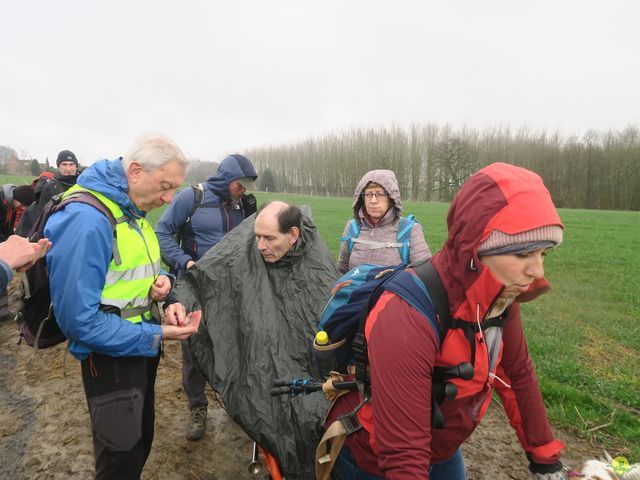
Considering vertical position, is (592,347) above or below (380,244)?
below

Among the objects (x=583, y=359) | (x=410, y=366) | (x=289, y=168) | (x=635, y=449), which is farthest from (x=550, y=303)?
(x=289, y=168)

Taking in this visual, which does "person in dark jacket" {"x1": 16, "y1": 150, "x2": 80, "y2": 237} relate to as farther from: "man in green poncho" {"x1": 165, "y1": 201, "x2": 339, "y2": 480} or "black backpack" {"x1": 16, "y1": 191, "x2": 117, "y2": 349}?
"man in green poncho" {"x1": 165, "y1": 201, "x2": 339, "y2": 480}

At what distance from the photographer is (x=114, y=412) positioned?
214cm

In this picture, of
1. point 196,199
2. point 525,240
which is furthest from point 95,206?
point 196,199

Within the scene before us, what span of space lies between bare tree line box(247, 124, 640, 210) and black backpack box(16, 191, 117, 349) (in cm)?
5722

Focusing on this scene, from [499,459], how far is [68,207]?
3594 mm

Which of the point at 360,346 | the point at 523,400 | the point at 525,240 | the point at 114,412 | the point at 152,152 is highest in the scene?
the point at 152,152

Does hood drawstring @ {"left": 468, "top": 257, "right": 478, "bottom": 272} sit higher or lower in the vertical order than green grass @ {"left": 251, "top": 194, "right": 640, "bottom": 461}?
higher

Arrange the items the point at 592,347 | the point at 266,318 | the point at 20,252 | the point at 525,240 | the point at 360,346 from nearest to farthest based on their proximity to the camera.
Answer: the point at 525,240 < the point at 360,346 < the point at 20,252 < the point at 266,318 < the point at 592,347

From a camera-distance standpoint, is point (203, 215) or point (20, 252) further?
point (203, 215)

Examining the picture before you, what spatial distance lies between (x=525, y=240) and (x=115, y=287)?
6.41ft

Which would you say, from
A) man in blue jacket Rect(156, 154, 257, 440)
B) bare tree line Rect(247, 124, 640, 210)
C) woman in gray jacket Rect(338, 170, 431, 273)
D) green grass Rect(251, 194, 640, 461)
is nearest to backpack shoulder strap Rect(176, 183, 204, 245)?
man in blue jacket Rect(156, 154, 257, 440)

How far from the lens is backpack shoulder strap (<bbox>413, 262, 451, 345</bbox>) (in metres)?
1.46

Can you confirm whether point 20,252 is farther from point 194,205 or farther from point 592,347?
point 592,347
